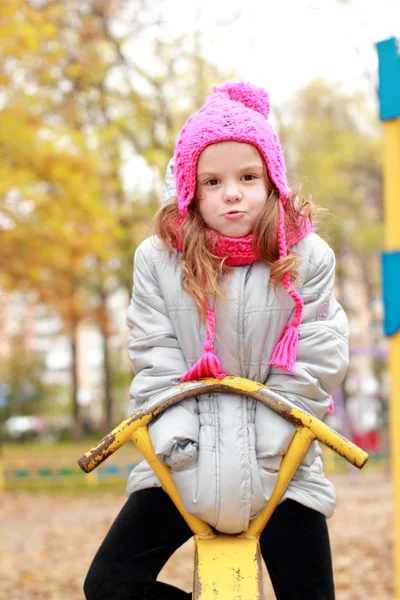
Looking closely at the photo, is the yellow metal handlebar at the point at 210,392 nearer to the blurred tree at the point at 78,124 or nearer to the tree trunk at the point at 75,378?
the blurred tree at the point at 78,124

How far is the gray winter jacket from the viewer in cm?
207

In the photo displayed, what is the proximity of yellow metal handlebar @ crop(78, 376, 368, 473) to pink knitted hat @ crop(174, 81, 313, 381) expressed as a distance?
0.05 metres

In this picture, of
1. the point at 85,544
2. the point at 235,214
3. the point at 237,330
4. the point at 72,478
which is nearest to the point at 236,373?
the point at 237,330

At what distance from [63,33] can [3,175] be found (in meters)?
3.67

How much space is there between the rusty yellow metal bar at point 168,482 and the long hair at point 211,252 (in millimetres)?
346

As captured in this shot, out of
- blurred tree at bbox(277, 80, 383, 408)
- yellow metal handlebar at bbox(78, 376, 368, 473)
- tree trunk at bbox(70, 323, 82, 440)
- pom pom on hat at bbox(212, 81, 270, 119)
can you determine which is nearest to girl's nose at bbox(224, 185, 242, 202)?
pom pom on hat at bbox(212, 81, 270, 119)

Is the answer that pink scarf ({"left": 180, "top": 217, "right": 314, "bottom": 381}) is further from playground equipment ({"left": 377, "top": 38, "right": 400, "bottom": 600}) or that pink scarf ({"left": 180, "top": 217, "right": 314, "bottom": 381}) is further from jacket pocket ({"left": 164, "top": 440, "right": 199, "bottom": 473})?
playground equipment ({"left": 377, "top": 38, "right": 400, "bottom": 600})

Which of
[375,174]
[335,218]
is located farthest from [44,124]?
[375,174]

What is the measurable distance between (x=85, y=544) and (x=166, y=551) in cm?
675

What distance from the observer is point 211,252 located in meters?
2.28

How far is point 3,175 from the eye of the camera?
9.88 metres

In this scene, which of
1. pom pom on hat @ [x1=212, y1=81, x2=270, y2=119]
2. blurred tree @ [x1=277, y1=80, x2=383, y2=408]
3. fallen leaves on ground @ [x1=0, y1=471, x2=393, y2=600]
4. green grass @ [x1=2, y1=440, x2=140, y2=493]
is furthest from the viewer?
blurred tree @ [x1=277, y1=80, x2=383, y2=408]

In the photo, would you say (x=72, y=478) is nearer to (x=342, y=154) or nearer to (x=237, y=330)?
(x=342, y=154)

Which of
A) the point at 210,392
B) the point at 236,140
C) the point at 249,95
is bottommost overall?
the point at 210,392
